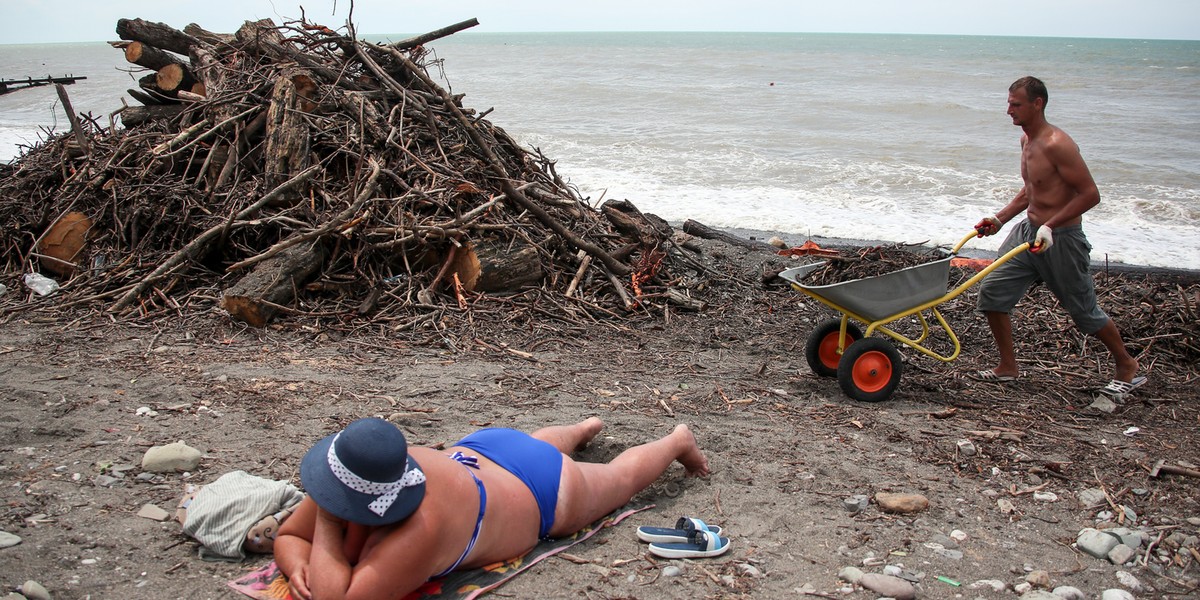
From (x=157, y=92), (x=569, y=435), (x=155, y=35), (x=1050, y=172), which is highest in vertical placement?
(x=155, y=35)

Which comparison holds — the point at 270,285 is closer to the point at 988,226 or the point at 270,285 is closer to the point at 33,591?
the point at 33,591

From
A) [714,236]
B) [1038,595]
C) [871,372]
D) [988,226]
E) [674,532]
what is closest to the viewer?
[1038,595]

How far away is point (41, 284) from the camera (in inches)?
251

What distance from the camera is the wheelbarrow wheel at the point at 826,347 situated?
5383 millimetres

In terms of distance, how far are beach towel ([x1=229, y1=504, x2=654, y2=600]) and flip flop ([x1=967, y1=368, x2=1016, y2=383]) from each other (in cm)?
343

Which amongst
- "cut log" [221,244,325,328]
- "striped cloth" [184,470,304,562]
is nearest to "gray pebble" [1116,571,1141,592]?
"striped cloth" [184,470,304,562]

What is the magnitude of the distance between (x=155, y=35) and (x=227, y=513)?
6.43 m

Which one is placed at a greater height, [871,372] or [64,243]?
[64,243]

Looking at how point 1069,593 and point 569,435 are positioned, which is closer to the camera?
point 1069,593

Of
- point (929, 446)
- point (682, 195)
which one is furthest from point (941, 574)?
point (682, 195)

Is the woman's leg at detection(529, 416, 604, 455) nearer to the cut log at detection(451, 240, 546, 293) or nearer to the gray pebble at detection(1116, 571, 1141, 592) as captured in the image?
the gray pebble at detection(1116, 571, 1141, 592)

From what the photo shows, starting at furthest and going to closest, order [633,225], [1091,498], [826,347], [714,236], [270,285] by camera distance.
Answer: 1. [714,236]
2. [633,225]
3. [270,285]
4. [826,347]
5. [1091,498]

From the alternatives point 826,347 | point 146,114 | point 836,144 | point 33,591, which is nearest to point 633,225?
point 826,347

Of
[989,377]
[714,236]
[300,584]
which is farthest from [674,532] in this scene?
[714,236]
